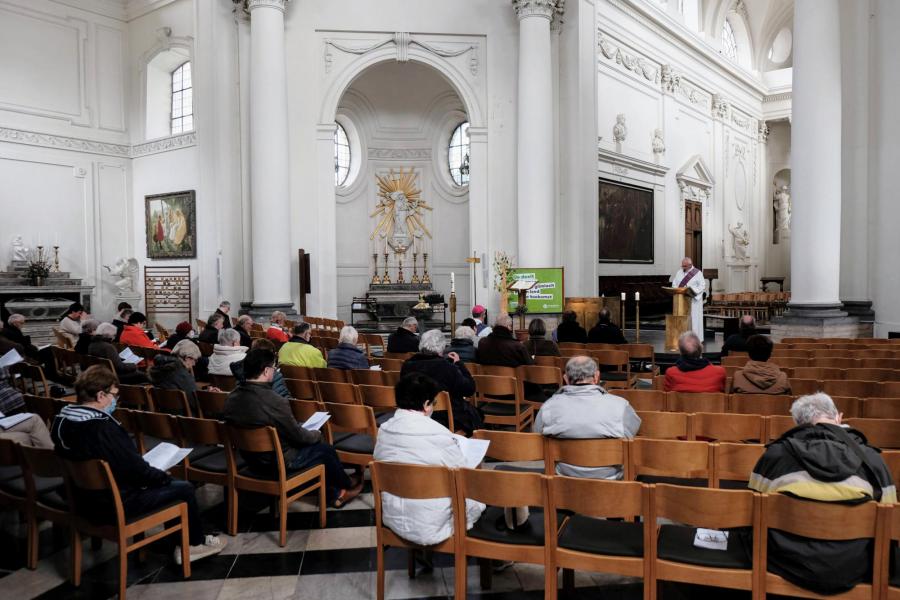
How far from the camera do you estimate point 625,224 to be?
18.3 metres

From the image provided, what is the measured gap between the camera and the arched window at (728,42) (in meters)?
24.9

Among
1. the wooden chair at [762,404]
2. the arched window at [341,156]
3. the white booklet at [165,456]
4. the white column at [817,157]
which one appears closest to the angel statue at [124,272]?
the arched window at [341,156]

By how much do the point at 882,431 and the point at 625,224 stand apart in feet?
49.3

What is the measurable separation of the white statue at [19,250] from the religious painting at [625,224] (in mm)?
15061

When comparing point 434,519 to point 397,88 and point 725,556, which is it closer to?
point 725,556

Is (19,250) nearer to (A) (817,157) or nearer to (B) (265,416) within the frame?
(B) (265,416)

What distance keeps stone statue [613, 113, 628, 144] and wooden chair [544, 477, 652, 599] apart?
16.1 m

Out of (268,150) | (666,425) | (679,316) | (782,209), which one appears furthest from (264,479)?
(782,209)

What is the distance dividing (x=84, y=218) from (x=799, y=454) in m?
19.9

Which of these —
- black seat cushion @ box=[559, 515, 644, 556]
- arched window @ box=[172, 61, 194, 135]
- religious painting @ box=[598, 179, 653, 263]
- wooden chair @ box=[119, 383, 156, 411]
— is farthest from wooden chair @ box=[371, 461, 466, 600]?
arched window @ box=[172, 61, 194, 135]

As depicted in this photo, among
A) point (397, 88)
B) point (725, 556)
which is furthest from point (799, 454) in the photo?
point (397, 88)

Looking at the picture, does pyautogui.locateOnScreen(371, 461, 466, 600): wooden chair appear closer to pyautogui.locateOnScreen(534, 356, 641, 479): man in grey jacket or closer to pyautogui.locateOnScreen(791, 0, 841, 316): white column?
pyautogui.locateOnScreen(534, 356, 641, 479): man in grey jacket

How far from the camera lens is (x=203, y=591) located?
3494 mm

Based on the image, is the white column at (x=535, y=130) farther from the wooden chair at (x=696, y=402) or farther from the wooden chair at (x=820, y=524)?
the wooden chair at (x=820, y=524)
